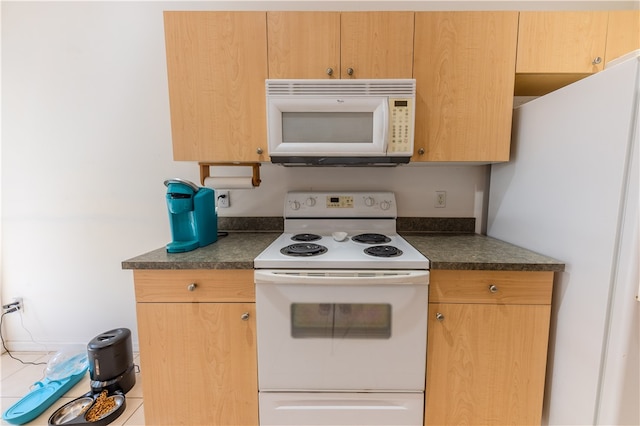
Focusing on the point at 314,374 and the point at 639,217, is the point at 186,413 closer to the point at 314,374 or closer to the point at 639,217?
the point at 314,374

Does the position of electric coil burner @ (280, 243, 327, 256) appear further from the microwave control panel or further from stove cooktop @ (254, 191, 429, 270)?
the microwave control panel

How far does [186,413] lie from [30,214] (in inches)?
69.2

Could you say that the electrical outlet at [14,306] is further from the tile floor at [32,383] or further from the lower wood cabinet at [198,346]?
the lower wood cabinet at [198,346]

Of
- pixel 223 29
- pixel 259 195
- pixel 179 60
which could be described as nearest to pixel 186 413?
pixel 259 195

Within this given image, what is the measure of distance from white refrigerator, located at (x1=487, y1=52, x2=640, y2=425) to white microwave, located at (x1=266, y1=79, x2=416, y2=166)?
594mm

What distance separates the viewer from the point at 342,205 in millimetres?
1632

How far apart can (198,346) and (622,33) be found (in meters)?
2.47

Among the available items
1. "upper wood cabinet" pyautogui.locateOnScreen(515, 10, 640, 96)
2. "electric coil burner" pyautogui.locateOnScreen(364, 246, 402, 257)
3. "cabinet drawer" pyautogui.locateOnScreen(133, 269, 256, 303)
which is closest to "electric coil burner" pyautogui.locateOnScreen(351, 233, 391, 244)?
"electric coil burner" pyautogui.locateOnScreen(364, 246, 402, 257)

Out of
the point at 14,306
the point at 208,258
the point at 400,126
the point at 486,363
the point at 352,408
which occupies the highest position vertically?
the point at 400,126

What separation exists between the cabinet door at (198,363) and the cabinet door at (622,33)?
6.90 feet

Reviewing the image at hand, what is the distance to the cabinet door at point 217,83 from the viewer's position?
50.4 inches

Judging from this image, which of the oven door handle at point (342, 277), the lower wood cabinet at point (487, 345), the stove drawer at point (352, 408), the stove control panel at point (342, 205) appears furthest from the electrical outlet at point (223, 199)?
the lower wood cabinet at point (487, 345)

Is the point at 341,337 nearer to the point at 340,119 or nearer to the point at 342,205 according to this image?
the point at 342,205

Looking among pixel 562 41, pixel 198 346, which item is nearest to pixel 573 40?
pixel 562 41
